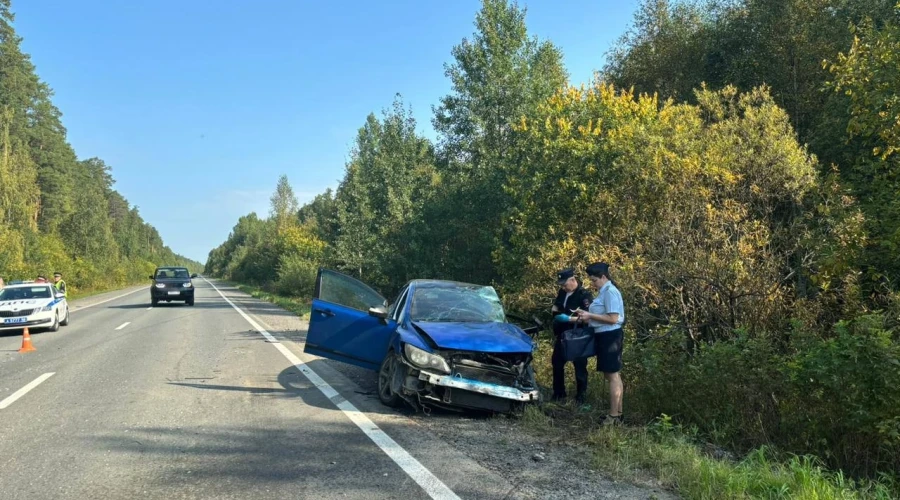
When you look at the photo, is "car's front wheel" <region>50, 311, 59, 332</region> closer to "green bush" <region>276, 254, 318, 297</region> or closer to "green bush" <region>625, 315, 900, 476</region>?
"green bush" <region>625, 315, 900, 476</region>

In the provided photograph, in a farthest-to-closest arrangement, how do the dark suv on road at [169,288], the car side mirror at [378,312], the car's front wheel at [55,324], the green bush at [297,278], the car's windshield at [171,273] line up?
the green bush at [297,278], the car's windshield at [171,273], the dark suv on road at [169,288], the car's front wheel at [55,324], the car side mirror at [378,312]

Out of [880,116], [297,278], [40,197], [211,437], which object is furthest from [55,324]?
[40,197]

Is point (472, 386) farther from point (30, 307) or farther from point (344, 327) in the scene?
point (30, 307)

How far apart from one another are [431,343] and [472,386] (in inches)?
26.2

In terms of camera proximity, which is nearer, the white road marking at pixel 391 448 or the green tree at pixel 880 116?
the white road marking at pixel 391 448

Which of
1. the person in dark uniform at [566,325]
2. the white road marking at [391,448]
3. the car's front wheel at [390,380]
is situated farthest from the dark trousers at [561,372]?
the white road marking at [391,448]

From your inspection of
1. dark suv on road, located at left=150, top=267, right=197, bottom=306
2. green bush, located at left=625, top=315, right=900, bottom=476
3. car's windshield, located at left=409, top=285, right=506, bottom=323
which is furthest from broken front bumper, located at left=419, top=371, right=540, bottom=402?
dark suv on road, located at left=150, top=267, right=197, bottom=306

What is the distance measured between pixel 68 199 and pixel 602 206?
202 feet

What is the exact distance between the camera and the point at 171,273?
27938 millimetres

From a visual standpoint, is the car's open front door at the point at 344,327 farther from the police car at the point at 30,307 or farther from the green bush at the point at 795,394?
the police car at the point at 30,307

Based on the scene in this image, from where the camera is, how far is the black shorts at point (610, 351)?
6238 mm

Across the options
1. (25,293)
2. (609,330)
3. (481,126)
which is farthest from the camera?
(481,126)

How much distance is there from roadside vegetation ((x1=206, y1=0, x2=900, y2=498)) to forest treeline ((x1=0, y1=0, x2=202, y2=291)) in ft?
82.1

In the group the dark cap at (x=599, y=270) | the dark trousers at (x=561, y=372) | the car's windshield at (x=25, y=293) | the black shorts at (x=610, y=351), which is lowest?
the dark trousers at (x=561, y=372)
